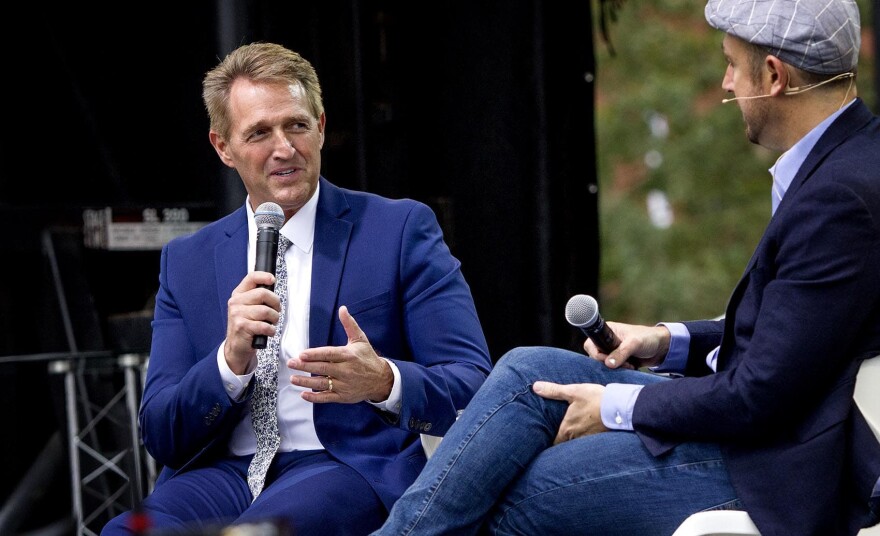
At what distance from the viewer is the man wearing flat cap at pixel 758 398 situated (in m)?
2.13

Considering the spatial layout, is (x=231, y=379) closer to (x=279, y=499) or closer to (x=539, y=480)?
(x=279, y=499)

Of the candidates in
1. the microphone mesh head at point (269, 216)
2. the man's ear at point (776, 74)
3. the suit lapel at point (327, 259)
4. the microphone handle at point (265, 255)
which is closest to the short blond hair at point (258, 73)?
the suit lapel at point (327, 259)

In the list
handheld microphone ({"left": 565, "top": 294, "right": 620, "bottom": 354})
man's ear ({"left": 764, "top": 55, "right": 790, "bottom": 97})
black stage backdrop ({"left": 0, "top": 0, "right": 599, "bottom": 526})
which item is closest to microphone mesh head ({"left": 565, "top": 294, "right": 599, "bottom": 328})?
handheld microphone ({"left": 565, "top": 294, "right": 620, "bottom": 354})

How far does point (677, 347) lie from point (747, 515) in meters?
0.54

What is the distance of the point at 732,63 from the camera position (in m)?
2.39

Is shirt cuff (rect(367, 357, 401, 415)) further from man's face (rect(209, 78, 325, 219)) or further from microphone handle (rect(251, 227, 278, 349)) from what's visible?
man's face (rect(209, 78, 325, 219))

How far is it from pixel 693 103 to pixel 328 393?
1236 centimetres

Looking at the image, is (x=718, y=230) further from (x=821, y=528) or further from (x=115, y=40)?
(x=821, y=528)

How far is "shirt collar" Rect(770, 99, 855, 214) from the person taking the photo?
91.1 inches

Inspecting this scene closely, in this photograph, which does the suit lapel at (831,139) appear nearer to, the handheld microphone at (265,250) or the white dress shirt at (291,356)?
the handheld microphone at (265,250)

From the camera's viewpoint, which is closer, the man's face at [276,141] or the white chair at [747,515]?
the white chair at [747,515]

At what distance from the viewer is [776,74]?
232 cm

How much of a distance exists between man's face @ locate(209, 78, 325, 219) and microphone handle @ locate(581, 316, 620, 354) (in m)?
0.81

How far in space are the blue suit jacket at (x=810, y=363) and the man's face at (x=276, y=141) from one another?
1.11 meters
